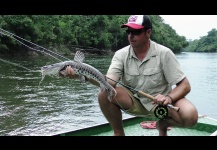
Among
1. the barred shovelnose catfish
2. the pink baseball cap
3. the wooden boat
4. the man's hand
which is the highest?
the pink baseball cap

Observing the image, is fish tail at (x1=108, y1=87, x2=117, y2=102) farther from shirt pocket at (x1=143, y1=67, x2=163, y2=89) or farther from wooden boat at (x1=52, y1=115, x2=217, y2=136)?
wooden boat at (x1=52, y1=115, x2=217, y2=136)

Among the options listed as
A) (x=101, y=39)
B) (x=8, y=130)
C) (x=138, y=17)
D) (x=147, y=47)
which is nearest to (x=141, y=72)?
(x=147, y=47)

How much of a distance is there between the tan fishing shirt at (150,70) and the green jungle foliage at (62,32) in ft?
102

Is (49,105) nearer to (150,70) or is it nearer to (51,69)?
(150,70)

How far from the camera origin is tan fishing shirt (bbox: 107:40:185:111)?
4.14 meters

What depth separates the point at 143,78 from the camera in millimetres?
4258

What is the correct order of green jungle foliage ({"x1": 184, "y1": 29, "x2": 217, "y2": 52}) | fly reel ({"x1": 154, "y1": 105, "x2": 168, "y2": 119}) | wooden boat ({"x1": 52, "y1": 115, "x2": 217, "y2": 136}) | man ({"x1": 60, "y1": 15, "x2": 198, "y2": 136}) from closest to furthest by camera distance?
fly reel ({"x1": 154, "y1": 105, "x2": 168, "y2": 119})
man ({"x1": 60, "y1": 15, "x2": 198, "y2": 136})
wooden boat ({"x1": 52, "y1": 115, "x2": 217, "y2": 136})
green jungle foliage ({"x1": 184, "y1": 29, "x2": 217, "y2": 52})

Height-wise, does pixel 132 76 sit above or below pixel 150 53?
below

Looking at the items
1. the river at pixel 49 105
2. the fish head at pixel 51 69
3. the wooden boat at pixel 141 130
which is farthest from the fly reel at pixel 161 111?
the river at pixel 49 105

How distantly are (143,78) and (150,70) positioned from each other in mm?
138

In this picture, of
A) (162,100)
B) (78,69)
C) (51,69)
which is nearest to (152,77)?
(162,100)

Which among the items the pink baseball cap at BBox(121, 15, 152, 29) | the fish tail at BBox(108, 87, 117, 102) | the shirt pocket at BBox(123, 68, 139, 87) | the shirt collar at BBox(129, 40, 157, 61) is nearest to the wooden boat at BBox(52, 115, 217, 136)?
the shirt pocket at BBox(123, 68, 139, 87)

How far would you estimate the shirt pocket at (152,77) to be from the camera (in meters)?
4.20
